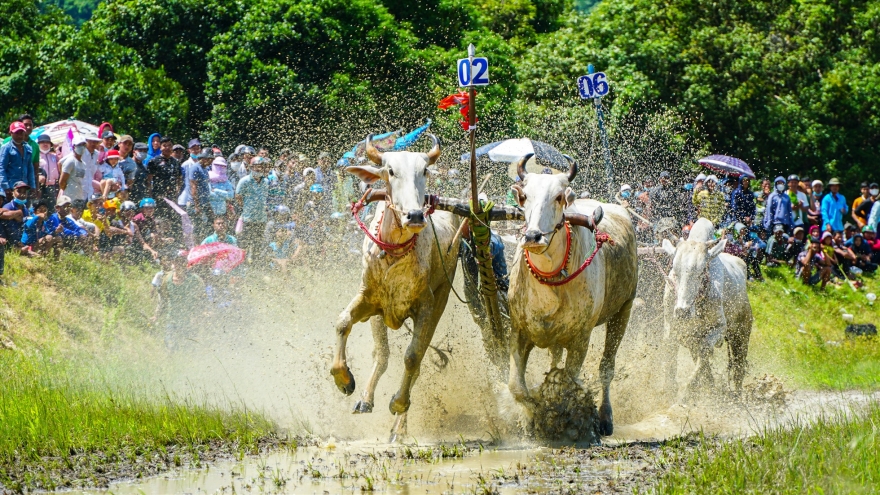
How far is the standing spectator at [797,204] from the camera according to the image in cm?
2120

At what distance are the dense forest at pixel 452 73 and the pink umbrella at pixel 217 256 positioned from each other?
428 centimetres

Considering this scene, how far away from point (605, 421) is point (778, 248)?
11.3 m

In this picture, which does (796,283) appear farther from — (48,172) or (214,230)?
(48,172)

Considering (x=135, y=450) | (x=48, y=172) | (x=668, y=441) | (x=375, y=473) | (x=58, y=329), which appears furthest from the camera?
(x=48, y=172)

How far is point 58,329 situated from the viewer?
14203 millimetres

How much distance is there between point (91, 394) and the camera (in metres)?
10.5

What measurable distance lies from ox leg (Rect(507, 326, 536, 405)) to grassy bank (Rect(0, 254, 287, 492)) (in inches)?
74.5

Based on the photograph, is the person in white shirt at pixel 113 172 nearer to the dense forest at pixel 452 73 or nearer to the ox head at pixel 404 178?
the dense forest at pixel 452 73

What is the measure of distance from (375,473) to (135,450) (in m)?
1.81

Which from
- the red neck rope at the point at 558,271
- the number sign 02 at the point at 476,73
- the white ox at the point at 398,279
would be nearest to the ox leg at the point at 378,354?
the white ox at the point at 398,279

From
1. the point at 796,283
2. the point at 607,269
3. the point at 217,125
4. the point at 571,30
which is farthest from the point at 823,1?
the point at 607,269

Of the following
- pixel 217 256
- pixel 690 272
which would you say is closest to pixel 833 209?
pixel 690 272

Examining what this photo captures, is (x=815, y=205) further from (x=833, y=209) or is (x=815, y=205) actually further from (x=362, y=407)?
(x=362, y=407)

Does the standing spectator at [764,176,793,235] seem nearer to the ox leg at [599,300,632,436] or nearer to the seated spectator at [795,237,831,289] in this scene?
the seated spectator at [795,237,831,289]
